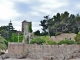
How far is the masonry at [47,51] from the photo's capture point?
27359 mm

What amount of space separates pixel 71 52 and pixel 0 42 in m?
11.6

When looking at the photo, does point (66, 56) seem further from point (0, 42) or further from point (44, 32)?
point (44, 32)

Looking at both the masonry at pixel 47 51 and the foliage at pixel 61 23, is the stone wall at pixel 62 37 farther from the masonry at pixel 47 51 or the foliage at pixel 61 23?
the masonry at pixel 47 51

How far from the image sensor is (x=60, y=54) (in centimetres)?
2769

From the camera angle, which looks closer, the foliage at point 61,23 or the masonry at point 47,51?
the masonry at point 47,51

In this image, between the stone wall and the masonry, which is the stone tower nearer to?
the stone wall

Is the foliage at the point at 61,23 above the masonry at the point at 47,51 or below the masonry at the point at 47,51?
above

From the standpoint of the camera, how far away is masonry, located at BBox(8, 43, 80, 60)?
27.4 metres

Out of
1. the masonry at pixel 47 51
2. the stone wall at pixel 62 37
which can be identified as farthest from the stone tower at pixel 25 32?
the masonry at pixel 47 51

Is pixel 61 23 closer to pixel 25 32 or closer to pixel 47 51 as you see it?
pixel 25 32

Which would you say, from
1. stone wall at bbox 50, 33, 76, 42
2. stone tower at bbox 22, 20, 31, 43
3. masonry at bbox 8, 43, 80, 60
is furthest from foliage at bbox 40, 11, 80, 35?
masonry at bbox 8, 43, 80, 60

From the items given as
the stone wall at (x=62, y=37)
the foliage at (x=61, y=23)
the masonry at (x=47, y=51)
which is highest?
the foliage at (x=61, y=23)

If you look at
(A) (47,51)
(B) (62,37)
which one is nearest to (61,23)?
(B) (62,37)

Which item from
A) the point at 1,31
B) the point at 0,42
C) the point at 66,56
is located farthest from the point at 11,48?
the point at 1,31
